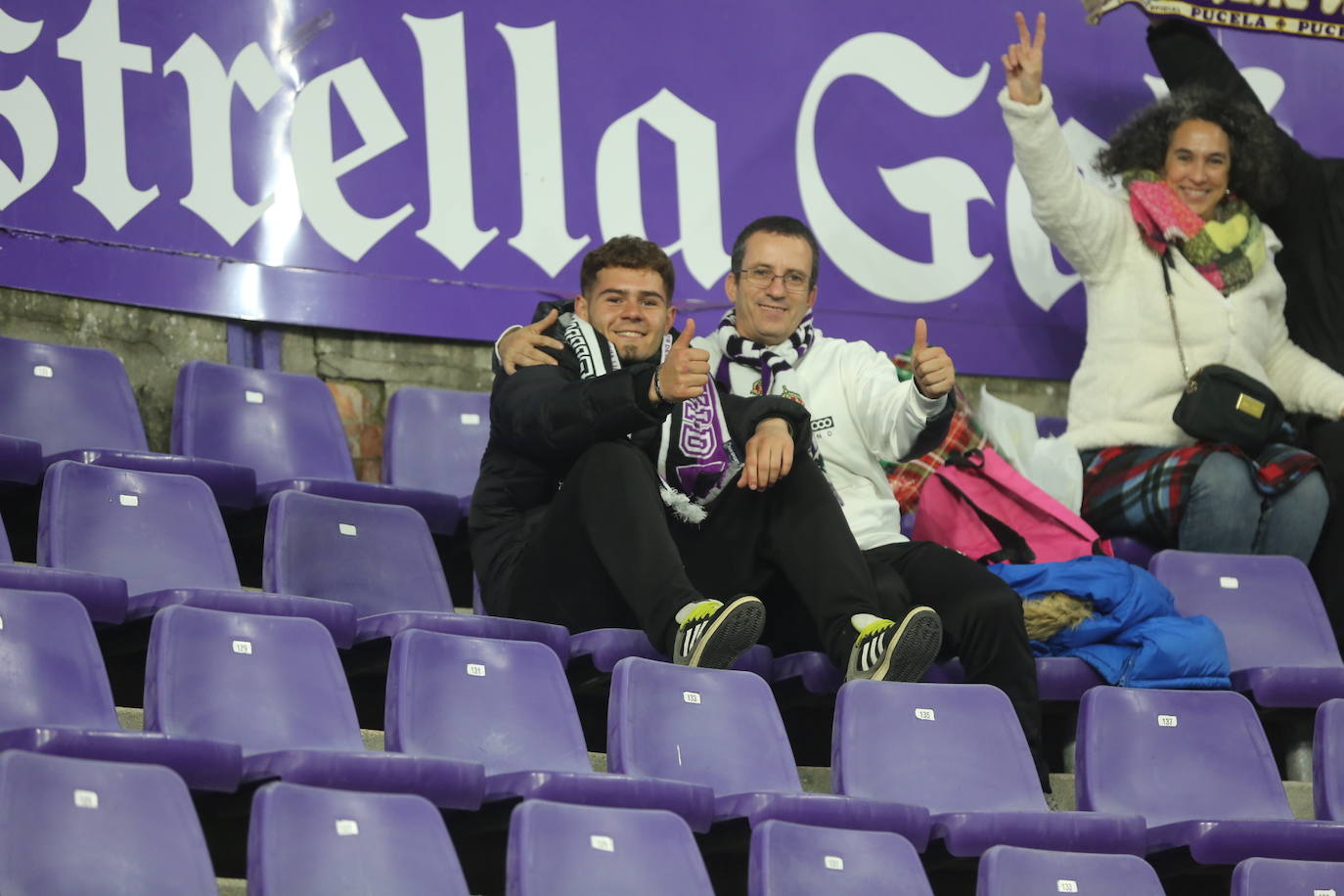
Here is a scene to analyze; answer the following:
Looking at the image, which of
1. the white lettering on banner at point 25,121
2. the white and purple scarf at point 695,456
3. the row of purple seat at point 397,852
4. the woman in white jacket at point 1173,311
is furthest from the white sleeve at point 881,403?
the white lettering on banner at point 25,121

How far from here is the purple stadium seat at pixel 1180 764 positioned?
3.29 m

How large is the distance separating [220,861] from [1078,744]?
1.46 meters

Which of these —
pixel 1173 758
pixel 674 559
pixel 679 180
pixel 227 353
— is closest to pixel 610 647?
pixel 674 559

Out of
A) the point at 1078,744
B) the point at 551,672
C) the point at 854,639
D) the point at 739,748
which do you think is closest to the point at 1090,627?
the point at 1078,744

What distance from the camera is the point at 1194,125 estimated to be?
4.75 m

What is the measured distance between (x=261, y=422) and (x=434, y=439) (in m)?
0.40

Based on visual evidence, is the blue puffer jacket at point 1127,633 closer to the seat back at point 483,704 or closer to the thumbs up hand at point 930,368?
the thumbs up hand at point 930,368

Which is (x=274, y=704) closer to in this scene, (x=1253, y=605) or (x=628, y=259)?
(x=628, y=259)

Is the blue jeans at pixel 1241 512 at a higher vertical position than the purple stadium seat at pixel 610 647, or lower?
higher

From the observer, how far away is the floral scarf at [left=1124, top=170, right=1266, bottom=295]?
4.65 m

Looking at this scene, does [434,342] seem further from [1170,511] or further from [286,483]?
[1170,511]

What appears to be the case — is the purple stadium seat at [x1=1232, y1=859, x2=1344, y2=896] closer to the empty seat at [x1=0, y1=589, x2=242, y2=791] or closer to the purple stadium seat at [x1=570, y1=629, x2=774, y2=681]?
the purple stadium seat at [x1=570, y1=629, x2=774, y2=681]

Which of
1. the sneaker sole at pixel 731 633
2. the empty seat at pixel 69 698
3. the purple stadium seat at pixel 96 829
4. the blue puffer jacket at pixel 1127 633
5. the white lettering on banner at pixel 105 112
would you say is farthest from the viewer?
the white lettering on banner at pixel 105 112

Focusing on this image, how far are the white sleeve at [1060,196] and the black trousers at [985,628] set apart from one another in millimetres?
1331
